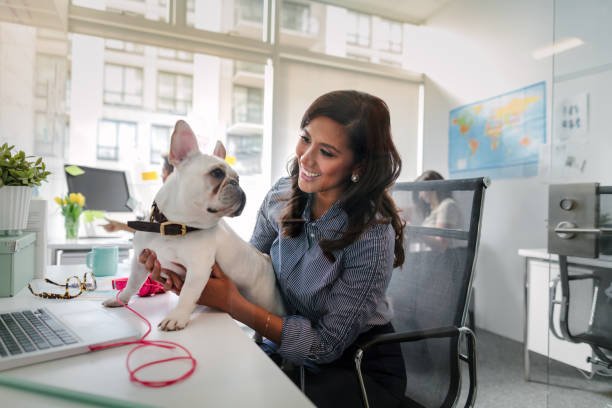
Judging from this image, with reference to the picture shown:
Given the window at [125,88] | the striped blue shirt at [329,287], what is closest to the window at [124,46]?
the window at [125,88]

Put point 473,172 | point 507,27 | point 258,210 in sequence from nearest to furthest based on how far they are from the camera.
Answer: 1. point 258,210
2. point 507,27
3. point 473,172

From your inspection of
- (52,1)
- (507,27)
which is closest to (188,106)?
(52,1)

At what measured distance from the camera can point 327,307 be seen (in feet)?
2.42

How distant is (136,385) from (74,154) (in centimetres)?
209

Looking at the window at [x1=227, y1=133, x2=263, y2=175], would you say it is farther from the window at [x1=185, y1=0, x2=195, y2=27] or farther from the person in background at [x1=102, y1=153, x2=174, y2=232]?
the window at [x1=185, y1=0, x2=195, y2=27]

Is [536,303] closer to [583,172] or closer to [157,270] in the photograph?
[583,172]

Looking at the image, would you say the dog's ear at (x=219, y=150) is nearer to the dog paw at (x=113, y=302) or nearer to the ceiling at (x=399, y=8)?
the dog paw at (x=113, y=302)

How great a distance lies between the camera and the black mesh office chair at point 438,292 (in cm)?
79

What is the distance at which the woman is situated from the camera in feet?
2.26

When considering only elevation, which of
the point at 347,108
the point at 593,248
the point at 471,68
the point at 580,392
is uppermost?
the point at 471,68

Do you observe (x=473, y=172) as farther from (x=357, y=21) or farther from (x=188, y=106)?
(x=188, y=106)

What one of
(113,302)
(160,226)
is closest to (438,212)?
(160,226)

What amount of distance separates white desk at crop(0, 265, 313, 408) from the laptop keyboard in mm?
32

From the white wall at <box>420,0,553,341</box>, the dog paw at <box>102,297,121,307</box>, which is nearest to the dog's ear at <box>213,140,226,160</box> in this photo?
the dog paw at <box>102,297,121,307</box>
